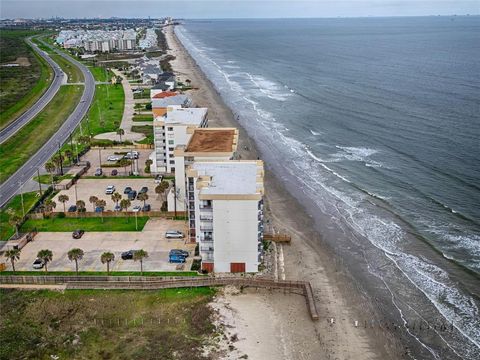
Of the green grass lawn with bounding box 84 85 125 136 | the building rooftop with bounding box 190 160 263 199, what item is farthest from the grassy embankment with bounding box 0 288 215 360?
the green grass lawn with bounding box 84 85 125 136

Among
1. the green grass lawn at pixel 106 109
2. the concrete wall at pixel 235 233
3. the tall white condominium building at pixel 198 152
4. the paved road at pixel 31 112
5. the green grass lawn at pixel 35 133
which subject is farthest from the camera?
the green grass lawn at pixel 106 109

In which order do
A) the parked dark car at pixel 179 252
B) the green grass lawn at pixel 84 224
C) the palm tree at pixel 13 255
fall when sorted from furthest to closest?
the green grass lawn at pixel 84 224, the parked dark car at pixel 179 252, the palm tree at pixel 13 255

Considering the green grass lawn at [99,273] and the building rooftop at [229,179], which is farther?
the green grass lawn at [99,273]

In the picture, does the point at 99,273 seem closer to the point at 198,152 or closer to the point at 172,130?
the point at 198,152

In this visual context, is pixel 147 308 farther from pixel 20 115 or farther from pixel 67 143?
pixel 20 115

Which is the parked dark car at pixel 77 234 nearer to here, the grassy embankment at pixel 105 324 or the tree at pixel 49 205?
the tree at pixel 49 205

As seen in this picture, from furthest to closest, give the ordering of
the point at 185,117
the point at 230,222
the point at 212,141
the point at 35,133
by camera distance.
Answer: the point at 35,133, the point at 185,117, the point at 212,141, the point at 230,222

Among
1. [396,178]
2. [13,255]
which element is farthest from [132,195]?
[396,178]

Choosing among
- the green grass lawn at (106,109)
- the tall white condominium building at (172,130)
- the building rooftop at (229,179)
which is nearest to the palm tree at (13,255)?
the building rooftop at (229,179)
